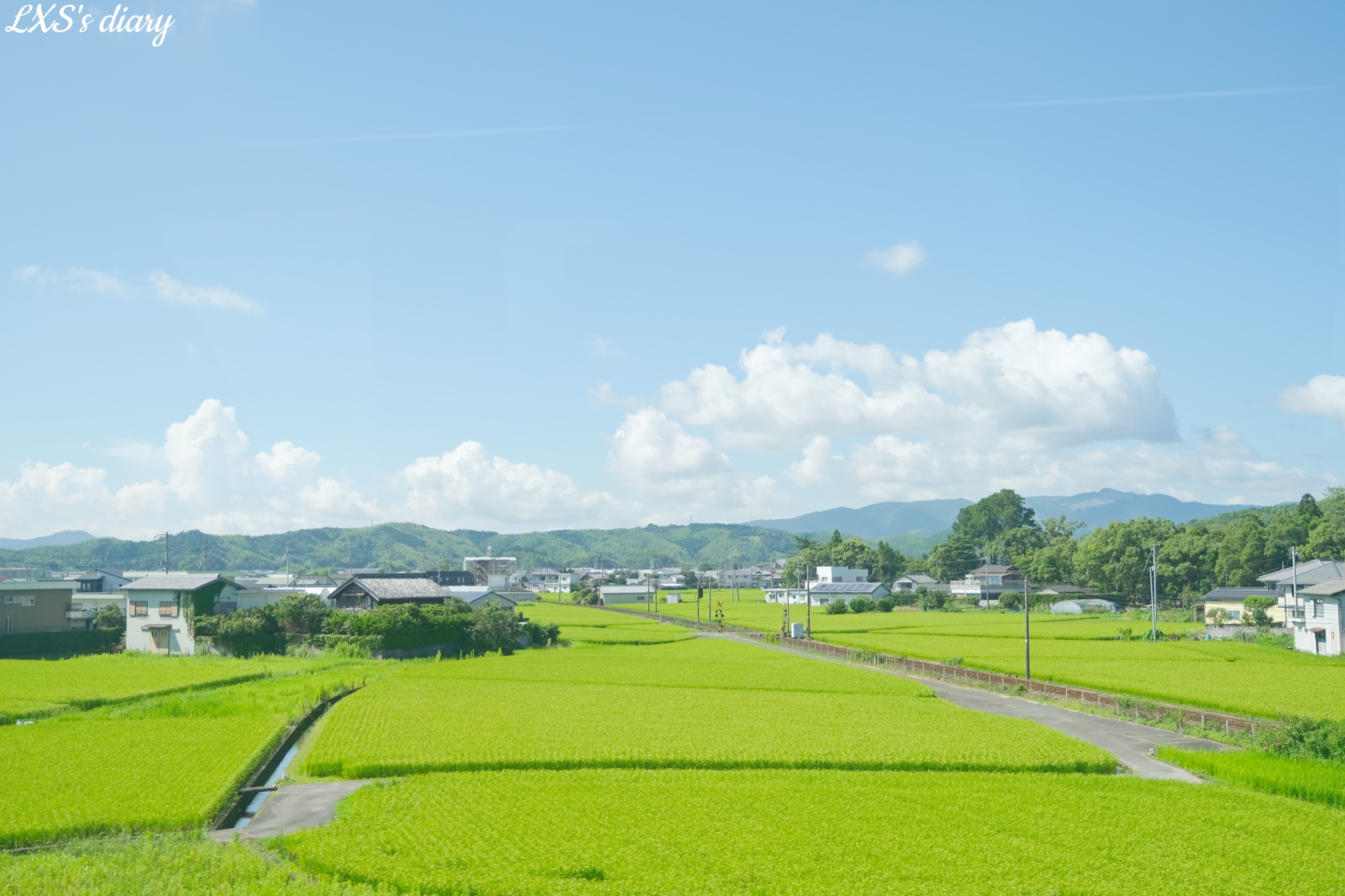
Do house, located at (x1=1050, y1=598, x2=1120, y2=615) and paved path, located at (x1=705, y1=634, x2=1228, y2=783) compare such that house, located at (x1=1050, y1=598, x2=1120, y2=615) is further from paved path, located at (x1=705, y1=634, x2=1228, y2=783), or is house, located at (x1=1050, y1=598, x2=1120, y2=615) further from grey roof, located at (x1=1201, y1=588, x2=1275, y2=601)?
paved path, located at (x1=705, y1=634, x2=1228, y2=783)

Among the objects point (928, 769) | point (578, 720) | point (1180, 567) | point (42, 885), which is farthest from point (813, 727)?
point (1180, 567)

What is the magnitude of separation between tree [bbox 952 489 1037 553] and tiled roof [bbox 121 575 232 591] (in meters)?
127

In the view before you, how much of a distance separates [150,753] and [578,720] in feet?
37.5

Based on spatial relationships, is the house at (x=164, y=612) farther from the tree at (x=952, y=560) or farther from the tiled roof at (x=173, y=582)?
the tree at (x=952, y=560)

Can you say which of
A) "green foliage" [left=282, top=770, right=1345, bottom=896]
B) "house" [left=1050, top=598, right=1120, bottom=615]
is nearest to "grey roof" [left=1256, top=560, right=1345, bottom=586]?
"house" [left=1050, top=598, right=1120, bottom=615]

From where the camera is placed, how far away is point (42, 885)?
14.6m

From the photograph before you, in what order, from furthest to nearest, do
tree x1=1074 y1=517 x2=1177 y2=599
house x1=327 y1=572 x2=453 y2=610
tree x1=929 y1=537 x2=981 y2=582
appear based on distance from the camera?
tree x1=929 y1=537 x2=981 y2=582 < tree x1=1074 y1=517 x2=1177 y2=599 < house x1=327 y1=572 x2=453 y2=610

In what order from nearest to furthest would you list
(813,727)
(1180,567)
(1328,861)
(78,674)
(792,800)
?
(1328,861) < (792,800) < (813,727) < (78,674) < (1180,567)

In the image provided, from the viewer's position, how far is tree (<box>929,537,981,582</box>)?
421 ft

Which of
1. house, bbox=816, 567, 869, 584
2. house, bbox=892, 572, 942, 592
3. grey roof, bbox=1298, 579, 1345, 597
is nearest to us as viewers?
grey roof, bbox=1298, 579, 1345, 597

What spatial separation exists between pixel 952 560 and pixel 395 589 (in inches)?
3394

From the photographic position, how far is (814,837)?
17.3 meters

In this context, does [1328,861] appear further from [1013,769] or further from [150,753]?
[150,753]

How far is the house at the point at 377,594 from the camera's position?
61375mm
